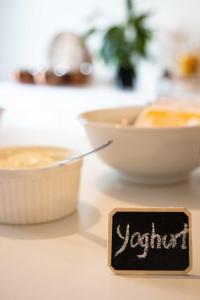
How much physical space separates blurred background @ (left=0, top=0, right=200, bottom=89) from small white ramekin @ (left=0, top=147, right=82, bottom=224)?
108 inches

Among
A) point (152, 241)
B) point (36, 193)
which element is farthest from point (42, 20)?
point (152, 241)

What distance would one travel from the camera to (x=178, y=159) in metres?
0.77

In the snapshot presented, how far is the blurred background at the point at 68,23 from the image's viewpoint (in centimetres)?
320

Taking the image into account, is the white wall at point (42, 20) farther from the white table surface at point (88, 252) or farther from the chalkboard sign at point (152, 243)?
the chalkboard sign at point (152, 243)

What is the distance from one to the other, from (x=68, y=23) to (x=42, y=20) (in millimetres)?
250

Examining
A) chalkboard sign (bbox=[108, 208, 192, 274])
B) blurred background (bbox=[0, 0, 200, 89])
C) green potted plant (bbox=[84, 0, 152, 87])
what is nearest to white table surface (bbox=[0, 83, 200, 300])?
chalkboard sign (bbox=[108, 208, 192, 274])

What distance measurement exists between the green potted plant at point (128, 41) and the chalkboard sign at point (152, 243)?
2729mm

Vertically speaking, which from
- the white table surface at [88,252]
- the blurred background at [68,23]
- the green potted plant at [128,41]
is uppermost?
the blurred background at [68,23]

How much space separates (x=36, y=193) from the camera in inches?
24.4

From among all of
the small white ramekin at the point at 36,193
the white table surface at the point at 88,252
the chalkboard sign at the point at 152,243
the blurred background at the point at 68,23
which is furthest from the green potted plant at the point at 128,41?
the chalkboard sign at the point at 152,243

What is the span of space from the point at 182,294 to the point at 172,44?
3.00m

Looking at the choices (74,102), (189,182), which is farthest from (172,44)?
(189,182)

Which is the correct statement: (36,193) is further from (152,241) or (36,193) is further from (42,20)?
(42,20)

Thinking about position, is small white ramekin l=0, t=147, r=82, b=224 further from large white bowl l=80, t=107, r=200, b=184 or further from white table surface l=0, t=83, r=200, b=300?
large white bowl l=80, t=107, r=200, b=184
